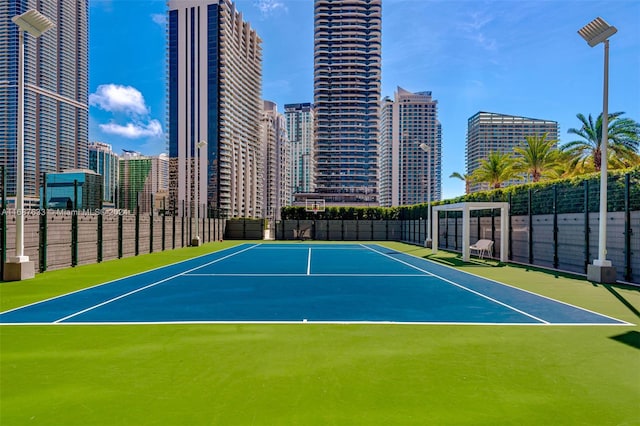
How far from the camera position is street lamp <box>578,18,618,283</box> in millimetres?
12328

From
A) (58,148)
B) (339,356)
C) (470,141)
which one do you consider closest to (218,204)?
(58,148)

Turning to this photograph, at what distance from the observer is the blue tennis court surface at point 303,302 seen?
7.48 meters

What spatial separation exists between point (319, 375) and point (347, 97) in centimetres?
13589

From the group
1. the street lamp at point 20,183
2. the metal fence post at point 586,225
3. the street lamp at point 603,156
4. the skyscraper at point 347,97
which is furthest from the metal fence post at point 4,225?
the skyscraper at point 347,97

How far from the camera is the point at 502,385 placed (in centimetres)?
442

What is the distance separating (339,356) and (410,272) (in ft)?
32.9

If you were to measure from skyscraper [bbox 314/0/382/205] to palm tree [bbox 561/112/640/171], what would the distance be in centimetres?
10662

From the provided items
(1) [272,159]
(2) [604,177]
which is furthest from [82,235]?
(1) [272,159]

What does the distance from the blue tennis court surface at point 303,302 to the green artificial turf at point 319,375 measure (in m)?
0.66

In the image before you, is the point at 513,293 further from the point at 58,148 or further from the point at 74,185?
the point at 58,148

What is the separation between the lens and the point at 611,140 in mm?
27312

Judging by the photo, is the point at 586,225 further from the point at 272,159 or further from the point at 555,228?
the point at 272,159

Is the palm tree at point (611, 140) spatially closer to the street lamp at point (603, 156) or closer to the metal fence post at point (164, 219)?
the street lamp at point (603, 156)

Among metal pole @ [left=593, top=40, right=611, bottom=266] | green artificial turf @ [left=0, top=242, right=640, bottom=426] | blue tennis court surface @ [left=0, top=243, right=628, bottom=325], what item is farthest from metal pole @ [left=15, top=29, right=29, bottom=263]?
metal pole @ [left=593, top=40, right=611, bottom=266]
